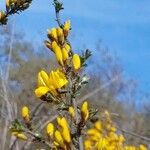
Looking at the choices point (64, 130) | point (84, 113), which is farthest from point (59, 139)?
point (84, 113)

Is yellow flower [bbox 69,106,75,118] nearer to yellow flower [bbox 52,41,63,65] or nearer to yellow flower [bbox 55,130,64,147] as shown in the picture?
yellow flower [bbox 55,130,64,147]

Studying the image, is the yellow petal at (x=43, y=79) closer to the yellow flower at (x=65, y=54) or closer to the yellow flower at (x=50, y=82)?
the yellow flower at (x=50, y=82)

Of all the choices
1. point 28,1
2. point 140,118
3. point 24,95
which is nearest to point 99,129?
point 28,1

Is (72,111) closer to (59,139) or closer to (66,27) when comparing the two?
(59,139)

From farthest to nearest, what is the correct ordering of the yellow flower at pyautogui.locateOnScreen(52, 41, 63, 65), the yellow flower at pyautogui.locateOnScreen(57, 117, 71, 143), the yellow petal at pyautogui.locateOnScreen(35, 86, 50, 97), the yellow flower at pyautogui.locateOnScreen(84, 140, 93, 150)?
the yellow flower at pyautogui.locateOnScreen(84, 140, 93, 150) < the yellow flower at pyautogui.locateOnScreen(52, 41, 63, 65) < the yellow petal at pyautogui.locateOnScreen(35, 86, 50, 97) < the yellow flower at pyautogui.locateOnScreen(57, 117, 71, 143)

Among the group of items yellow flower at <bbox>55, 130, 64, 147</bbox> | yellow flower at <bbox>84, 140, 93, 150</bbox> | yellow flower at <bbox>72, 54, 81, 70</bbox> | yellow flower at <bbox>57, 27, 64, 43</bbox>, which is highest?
yellow flower at <bbox>84, 140, 93, 150</bbox>

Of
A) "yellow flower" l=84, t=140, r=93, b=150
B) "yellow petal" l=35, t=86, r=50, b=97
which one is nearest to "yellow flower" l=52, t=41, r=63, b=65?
"yellow petal" l=35, t=86, r=50, b=97

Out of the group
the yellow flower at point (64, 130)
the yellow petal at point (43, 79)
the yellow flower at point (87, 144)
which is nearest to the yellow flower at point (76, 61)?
the yellow petal at point (43, 79)

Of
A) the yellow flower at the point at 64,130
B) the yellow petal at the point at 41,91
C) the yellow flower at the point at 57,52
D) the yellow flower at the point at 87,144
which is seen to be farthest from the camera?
the yellow flower at the point at 87,144
